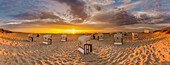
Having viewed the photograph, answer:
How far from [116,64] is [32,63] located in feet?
21.8

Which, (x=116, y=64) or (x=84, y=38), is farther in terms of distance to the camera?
(x=84, y=38)

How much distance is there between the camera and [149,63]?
18.5 ft

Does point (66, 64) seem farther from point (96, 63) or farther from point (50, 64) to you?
point (96, 63)

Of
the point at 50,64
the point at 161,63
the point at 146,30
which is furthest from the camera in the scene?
the point at 146,30

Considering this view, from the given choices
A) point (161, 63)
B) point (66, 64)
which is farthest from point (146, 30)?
point (66, 64)

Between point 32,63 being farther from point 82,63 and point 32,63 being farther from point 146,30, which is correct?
point 146,30

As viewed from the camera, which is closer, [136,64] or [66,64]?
[136,64]

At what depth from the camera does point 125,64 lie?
5754mm

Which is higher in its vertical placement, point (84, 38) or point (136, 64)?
point (84, 38)

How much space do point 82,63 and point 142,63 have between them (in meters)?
4.54

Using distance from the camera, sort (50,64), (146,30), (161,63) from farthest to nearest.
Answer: (146,30) → (50,64) → (161,63)

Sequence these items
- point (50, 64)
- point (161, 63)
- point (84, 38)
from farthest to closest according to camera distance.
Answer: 1. point (84, 38)
2. point (50, 64)
3. point (161, 63)

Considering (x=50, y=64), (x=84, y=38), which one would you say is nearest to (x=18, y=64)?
(x=50, y=64)

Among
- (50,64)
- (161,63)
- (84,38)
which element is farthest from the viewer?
(84,38)
